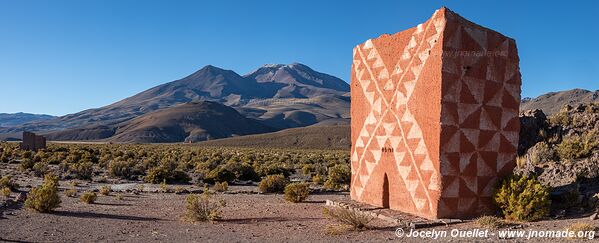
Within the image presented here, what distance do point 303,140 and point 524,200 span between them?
70.6 metres

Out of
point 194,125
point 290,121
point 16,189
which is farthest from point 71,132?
point 16,189

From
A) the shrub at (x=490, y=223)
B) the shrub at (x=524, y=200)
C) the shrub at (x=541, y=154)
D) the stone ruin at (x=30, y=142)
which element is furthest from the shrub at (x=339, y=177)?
the stone ruin at (x=30, y=142)

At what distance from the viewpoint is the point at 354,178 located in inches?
589

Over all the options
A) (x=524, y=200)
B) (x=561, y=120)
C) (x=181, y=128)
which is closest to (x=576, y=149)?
(x=561, y=120)

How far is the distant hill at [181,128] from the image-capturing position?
120375 millimetres

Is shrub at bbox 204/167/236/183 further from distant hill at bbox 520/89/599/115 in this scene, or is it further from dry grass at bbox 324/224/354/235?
distant hill at bbox 520/89/599/115

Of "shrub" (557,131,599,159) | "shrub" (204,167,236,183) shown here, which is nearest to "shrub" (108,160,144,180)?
"shrub" (204,167,236,183)

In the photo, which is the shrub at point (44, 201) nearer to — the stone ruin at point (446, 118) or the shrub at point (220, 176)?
the stone ruin at point (446, 118)

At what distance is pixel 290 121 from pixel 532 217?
589 feet

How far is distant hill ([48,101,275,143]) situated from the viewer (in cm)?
12038

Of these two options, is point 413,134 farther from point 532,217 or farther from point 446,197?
point 532,217

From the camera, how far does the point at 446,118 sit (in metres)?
11.3

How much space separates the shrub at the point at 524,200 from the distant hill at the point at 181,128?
10956cm

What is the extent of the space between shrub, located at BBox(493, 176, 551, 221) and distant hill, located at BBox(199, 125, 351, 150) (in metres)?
63.0
